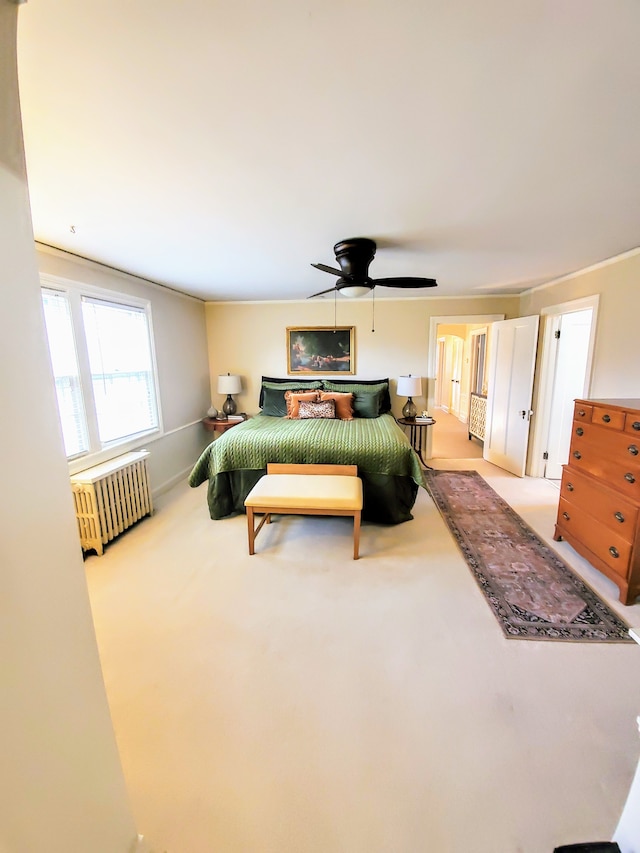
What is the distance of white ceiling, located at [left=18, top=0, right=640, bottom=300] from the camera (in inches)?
33.0

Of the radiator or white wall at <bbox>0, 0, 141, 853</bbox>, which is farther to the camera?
the radiator

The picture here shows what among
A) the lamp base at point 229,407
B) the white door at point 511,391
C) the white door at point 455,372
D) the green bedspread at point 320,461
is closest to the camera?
the green bedspread at point 320,461

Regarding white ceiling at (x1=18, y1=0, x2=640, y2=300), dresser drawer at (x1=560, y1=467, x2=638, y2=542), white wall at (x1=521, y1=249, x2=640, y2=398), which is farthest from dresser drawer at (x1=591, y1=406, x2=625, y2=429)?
white ceiling at (x1=18, y1=0, x2=640, y2=300)

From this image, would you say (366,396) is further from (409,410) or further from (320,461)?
(320,461)

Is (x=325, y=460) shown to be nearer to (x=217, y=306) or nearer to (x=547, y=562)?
(x=547, y=562)

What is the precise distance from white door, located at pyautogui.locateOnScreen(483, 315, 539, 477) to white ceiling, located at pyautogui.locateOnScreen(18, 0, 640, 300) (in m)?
1.81

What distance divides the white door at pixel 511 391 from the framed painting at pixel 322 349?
195cm

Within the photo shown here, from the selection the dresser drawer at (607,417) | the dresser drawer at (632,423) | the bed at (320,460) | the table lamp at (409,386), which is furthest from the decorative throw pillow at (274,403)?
the dresser drawer at (632,423)

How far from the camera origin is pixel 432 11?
80 centimetres

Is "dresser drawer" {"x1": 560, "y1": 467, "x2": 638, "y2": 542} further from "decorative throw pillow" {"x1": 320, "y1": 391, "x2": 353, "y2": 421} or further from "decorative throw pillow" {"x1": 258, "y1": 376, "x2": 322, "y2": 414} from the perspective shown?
"decorative throw pillow" {"x1": 258, "y1": 376, "x2": 322, "y2": 414}

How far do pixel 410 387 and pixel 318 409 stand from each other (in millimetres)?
1274

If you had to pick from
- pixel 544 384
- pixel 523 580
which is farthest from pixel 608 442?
pixel 544 384

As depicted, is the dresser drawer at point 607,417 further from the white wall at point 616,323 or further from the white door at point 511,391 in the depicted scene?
the white door at point 511,391

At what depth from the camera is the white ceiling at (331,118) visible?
839 mm
